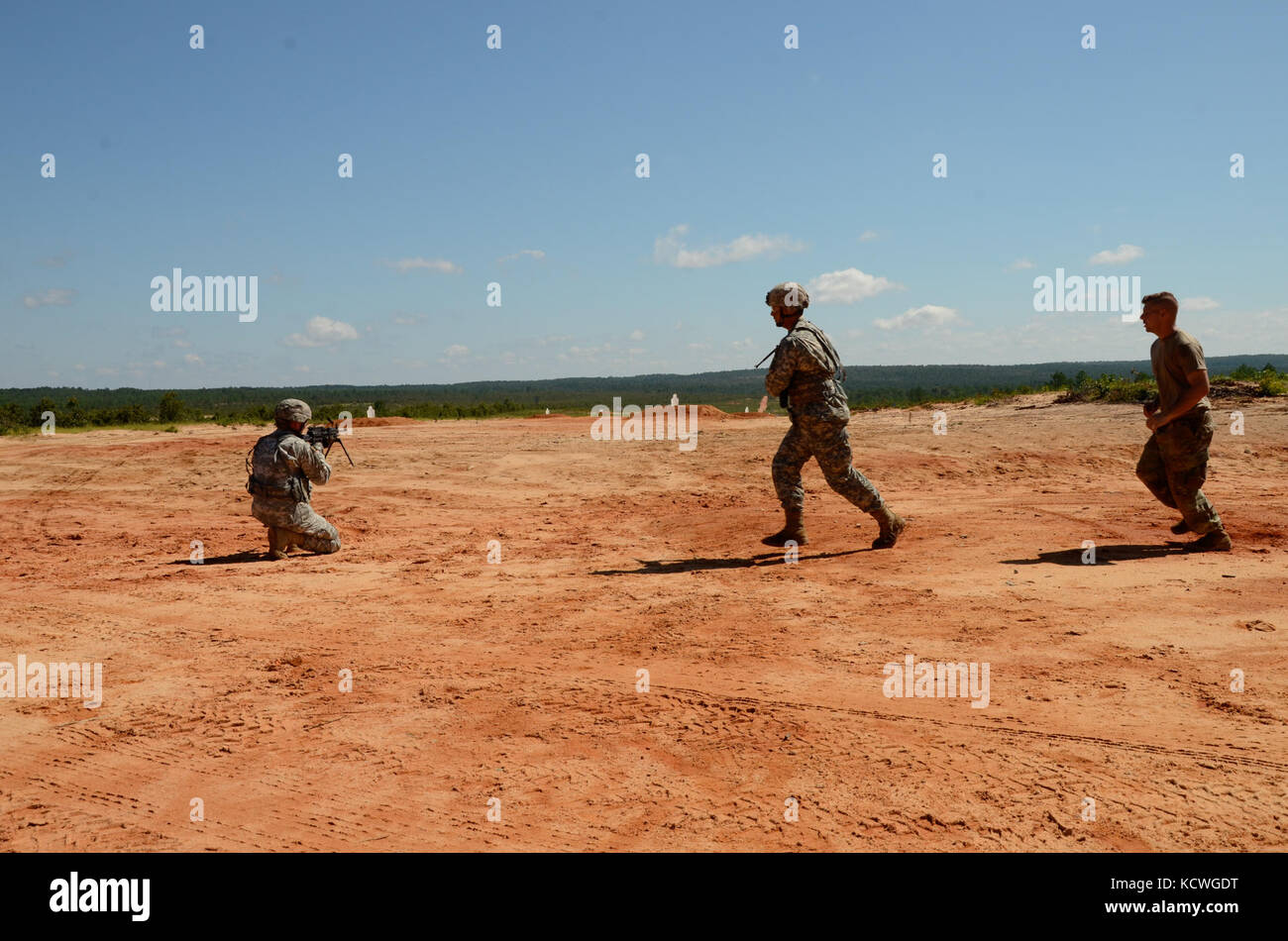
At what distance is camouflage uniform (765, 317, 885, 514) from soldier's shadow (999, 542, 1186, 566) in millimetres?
1439

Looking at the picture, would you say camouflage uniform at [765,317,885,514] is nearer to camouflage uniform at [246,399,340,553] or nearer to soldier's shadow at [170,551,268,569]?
camouflage uniform at [246,399,340,553]

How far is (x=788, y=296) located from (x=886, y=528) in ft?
7.73

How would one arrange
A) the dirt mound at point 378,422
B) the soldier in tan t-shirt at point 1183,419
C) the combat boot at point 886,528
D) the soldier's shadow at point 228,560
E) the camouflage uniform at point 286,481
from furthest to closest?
the dirt mound at point 378,422
the soldier's shadow at point 228,560
the camouflage uniform at point 286,481
the combat boot at point 886,528
the soldier in tan t-shirt at point 1183,419

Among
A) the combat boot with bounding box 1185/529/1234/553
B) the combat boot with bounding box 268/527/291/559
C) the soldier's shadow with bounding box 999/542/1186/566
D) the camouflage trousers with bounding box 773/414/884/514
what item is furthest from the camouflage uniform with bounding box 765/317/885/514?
the combat boot with bounding box 268/527/291/559

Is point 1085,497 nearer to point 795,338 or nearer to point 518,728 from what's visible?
point 795,338

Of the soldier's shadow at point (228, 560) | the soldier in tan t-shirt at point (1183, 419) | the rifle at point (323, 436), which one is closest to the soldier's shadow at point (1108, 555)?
the soldier in tan t-shirt at point (1183, 419)

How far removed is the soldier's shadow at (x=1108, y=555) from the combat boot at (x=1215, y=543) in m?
0.14

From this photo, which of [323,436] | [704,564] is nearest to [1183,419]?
[704,564]

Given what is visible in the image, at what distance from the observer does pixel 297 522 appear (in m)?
9.16

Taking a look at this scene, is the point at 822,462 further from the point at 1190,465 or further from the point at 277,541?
the point at 277,541

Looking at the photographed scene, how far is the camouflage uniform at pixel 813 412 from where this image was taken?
8.38 m

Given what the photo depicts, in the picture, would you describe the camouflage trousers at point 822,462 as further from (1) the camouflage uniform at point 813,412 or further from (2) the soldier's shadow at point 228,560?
(2) the soldier's shadow at point 228,560

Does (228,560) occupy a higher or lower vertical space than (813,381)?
lower

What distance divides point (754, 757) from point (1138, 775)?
1.62 m
